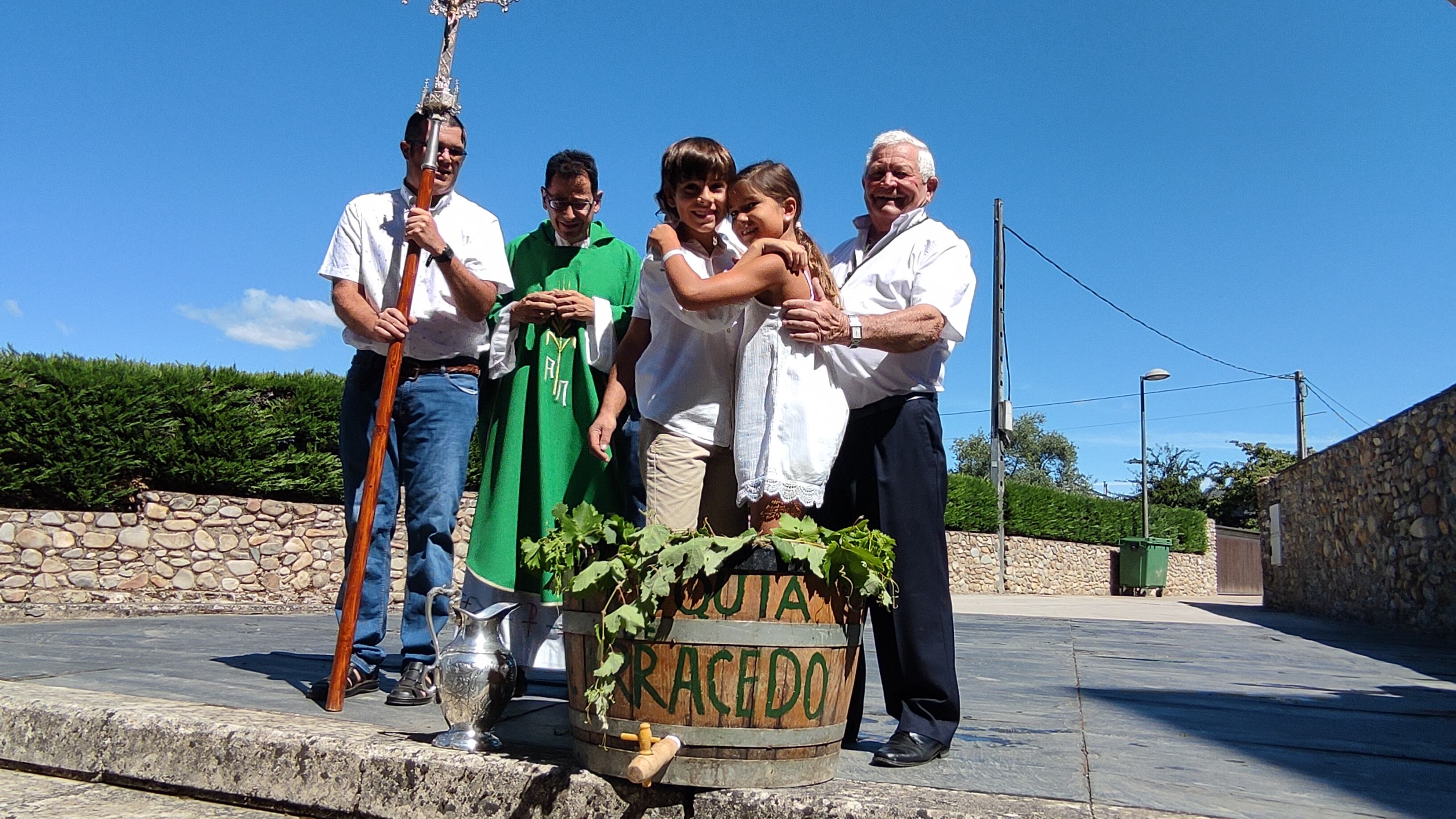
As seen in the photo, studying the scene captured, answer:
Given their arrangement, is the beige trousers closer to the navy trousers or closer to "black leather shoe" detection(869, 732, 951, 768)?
the navy trousers

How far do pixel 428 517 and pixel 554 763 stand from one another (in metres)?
1.31

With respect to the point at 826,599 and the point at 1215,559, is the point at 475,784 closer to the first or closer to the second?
the point at 826,599

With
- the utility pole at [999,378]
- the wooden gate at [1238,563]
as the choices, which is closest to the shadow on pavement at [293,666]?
the utility pole at [999,378]

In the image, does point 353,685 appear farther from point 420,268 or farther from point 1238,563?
point 1238,563

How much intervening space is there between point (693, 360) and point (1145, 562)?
28.5m

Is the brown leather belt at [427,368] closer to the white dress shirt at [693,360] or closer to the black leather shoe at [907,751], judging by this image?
the white dress shirt at [693,360]

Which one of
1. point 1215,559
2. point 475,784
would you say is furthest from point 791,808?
point 1215,559

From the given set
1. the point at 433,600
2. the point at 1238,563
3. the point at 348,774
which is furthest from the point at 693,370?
the point at 1238,563

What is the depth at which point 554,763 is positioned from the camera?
2.29m

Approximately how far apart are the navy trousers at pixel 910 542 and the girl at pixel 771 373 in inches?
7.7

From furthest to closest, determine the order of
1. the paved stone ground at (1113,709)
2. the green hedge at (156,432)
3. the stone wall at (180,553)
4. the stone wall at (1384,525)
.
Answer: the stone wall at (180,553) < the green hedge at (156,432) < the stone wall at (1384,525) < the paved stone ground at (1113,709)

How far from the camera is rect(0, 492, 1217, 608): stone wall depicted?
931 centimetres

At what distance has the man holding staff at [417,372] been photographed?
3.34 meters

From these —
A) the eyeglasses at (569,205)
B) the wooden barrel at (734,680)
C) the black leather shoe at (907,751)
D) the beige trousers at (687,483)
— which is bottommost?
the black leather shoe at (907,751)
